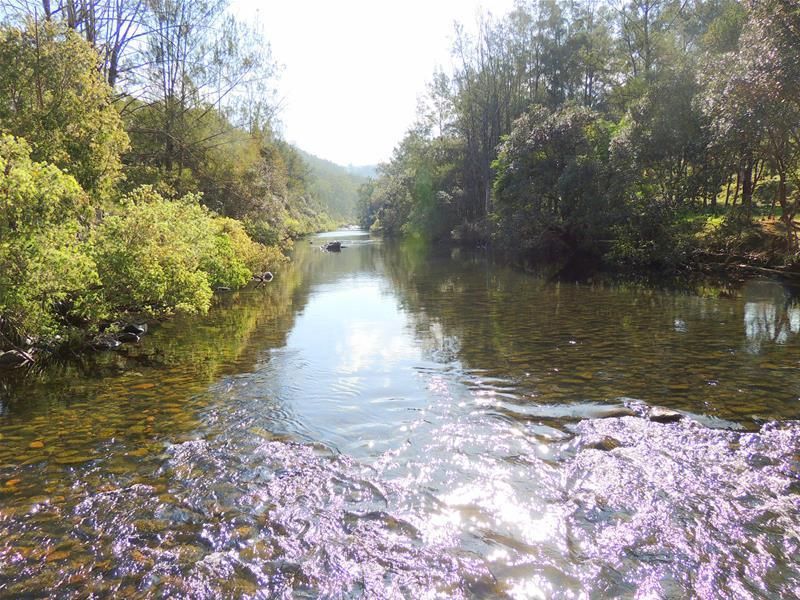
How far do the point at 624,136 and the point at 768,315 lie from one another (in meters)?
15.1

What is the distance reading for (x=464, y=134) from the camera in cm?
5491

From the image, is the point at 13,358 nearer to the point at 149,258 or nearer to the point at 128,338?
the point at 128,338

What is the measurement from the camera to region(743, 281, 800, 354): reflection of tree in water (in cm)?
1243

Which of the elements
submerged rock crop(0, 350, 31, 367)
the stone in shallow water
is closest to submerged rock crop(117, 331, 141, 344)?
submerged rock crop(0, 350, 31, 367)

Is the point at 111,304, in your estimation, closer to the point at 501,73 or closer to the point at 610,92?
the point at 501,73

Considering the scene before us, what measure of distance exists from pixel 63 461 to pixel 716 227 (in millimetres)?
27714

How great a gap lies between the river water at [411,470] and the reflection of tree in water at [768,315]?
0.68 ft

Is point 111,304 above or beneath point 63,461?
above

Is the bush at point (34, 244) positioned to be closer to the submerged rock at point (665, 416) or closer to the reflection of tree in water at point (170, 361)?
the reflection of tree in water at point (170, 361)

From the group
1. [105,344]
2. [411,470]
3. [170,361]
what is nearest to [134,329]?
[105,344]

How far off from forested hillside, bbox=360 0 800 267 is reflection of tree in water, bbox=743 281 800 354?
3847mm

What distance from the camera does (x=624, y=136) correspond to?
27000mm

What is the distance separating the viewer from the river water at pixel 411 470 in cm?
460

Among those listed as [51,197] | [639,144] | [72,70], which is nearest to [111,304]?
[51,197]
